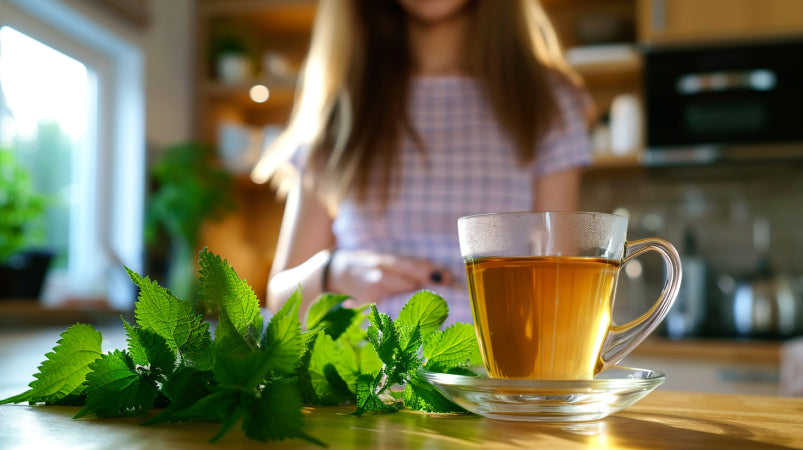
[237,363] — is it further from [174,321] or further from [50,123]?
[50,123]

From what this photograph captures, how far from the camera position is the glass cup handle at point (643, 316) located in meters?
0.40

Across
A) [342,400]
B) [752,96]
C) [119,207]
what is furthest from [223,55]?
[342,400]

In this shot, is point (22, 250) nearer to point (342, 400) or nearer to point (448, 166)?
point (448, 166)

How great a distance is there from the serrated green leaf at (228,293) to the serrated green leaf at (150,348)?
0.03 m

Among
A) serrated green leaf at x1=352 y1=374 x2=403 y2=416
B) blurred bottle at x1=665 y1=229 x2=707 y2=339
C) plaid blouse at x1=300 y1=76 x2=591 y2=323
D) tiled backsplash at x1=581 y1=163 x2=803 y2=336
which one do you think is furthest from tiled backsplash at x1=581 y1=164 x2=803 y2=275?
serrated green leaf at x1=352 y1=374 x2=403 y2=416

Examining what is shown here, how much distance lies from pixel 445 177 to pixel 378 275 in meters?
0.35

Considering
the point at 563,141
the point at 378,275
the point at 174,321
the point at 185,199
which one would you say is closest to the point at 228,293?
the point at 174,321

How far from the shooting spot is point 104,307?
2660mm

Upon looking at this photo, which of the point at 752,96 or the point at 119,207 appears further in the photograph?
the point at 119,207

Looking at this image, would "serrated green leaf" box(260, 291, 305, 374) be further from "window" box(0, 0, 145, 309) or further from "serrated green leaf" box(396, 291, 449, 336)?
"window" box(0, 0, 145, 309)

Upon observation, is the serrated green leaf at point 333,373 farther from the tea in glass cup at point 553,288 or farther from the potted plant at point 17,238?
the potted plant at point 17,238

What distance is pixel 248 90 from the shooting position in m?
3.51

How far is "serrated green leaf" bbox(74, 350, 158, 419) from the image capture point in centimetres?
34

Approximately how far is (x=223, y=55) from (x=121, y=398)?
342 cm
